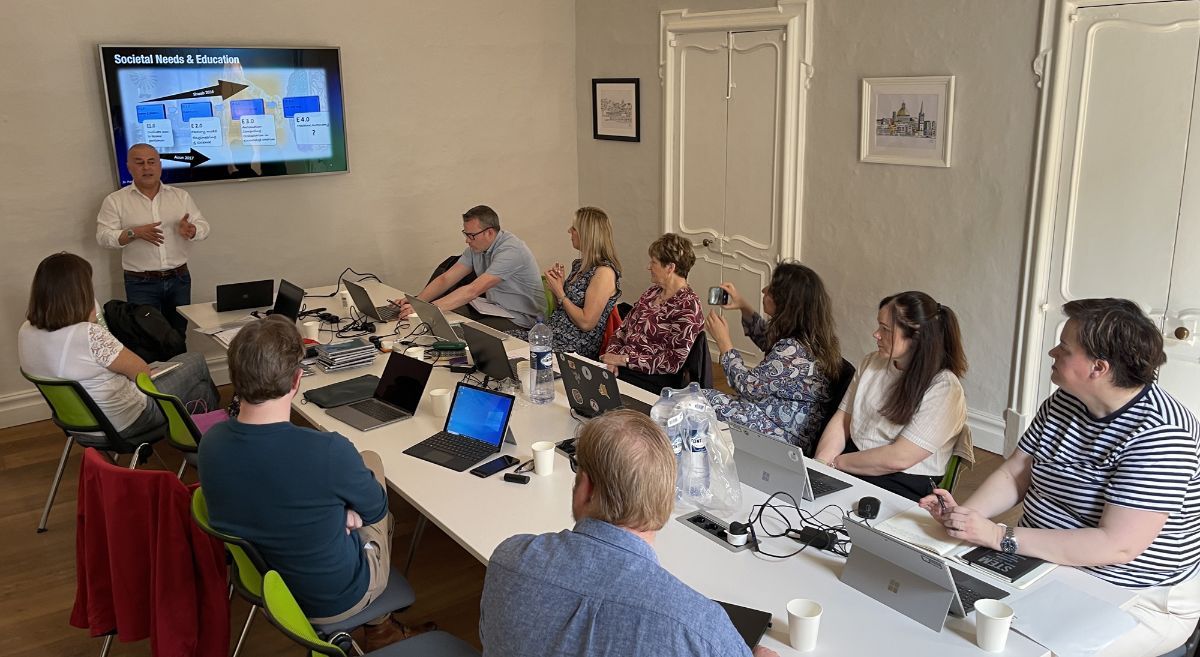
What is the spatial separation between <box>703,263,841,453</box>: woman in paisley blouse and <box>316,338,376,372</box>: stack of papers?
164 centimetres

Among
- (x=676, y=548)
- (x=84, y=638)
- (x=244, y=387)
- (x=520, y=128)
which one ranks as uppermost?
(x=520, y=128)

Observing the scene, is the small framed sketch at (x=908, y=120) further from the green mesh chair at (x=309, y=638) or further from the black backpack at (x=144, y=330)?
the black backpack at (x=144, y=330)

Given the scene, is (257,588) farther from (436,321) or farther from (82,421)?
(436,321)

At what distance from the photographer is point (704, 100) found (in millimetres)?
6160

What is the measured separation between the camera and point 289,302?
483 centimetres

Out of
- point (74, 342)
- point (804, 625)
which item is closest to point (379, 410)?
point (74, 342)

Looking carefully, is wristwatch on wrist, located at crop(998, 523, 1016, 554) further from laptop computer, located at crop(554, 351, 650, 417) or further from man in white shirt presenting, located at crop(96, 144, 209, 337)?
man in white shirt presenting, located at crop(96, 144, 209, 337)

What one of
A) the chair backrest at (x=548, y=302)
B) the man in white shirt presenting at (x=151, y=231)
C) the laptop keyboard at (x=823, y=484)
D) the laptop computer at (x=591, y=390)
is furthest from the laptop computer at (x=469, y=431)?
the man in white shirt presenting at (x=151, y=231)

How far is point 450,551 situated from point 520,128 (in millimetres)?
3955

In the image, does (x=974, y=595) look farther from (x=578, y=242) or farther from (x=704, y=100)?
(x=704, y=100)

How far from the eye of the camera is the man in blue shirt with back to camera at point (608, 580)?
1559 mm

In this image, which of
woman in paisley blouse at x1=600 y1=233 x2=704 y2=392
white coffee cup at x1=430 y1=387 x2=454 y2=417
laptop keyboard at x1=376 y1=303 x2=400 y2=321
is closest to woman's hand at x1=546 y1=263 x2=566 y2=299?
woman in paisley blouse at x1=600 y1=233 x2=704 y2=392

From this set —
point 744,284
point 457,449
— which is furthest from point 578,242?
point 457,449

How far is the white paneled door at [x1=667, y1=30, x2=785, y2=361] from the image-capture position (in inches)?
226
